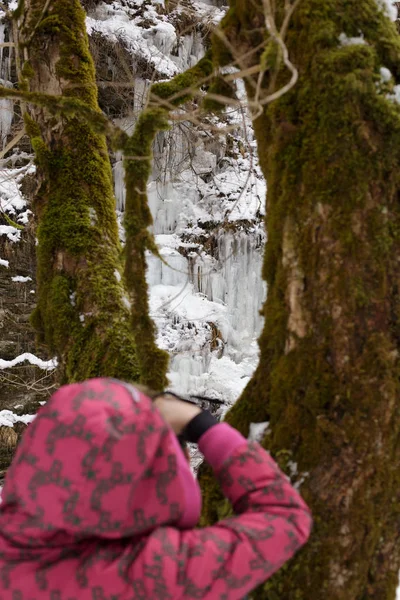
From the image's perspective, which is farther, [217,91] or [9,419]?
[9,419]

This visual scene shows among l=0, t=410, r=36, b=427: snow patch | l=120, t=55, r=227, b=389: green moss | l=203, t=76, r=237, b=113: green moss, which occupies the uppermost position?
l=203, t=76, r=237, b=113: green moss

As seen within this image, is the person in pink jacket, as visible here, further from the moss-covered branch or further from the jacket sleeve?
the moss-covered branch

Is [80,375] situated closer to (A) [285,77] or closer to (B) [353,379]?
(B) [353,379]

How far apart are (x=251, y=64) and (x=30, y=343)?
705 centimetres

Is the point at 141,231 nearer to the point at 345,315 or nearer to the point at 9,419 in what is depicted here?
the point at 345,315

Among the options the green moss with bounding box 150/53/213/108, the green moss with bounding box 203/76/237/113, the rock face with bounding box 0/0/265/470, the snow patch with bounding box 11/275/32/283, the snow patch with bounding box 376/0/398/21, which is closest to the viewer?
the snow patch with bounding box 376/0/398/21

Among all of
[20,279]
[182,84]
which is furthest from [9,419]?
[182,84]

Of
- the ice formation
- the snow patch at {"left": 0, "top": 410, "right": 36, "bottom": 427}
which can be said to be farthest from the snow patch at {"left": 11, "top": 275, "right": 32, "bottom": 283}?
the snow patch at {"left": 0, "top": 410, "right": 36, "bottom": 427}

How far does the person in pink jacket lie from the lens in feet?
2.86

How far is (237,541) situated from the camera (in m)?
0.95

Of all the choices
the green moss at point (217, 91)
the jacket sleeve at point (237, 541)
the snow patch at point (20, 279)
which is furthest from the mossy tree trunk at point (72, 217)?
the snow patch at point (20, 279)

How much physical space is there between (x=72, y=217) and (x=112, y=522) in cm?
182

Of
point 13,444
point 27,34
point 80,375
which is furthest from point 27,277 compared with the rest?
point 80,375

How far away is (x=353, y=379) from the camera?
1.30 m
